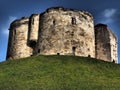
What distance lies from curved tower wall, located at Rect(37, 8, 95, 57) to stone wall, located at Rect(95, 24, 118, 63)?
132 cm

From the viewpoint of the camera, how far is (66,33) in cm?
4644

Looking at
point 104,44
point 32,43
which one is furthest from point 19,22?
point 104,44

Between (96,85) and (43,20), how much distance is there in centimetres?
1954

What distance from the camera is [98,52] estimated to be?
162 ft

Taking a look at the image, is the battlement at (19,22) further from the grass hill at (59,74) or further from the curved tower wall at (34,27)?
the grass hill at (59,74)

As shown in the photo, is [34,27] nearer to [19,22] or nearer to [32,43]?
[32,43]

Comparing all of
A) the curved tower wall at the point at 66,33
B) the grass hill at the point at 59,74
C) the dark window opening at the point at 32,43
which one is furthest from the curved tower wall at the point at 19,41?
the grass hill at the point at 59,74

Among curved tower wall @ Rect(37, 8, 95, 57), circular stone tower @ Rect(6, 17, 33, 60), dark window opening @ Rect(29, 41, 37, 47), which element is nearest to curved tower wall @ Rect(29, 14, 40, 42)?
dark window opening @ Rect(29, 41, 37, 47)

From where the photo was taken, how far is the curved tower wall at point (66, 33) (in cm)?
4600

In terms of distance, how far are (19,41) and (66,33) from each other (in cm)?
659

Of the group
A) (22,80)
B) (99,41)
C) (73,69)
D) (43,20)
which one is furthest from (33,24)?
(22,80)

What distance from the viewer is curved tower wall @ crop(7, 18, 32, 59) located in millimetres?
49219

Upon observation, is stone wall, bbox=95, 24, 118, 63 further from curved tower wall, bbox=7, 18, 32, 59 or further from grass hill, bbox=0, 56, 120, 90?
grass hill, bbox=0, 56, 120, 90

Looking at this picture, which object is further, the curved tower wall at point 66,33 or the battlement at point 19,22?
the battlement at point 19,22
